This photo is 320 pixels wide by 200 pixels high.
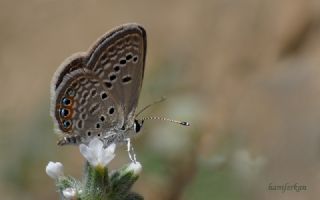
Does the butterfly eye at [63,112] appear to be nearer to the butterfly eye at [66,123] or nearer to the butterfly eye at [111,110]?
the butterfly eye at [66,123]

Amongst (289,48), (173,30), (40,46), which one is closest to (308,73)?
(289,48)

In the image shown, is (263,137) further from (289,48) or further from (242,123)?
(289,48)

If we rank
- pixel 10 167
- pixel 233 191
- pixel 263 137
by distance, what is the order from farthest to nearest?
pixel 263 137
pixel 10 167
pixel 233 191

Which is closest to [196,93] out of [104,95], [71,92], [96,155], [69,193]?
[104,95]

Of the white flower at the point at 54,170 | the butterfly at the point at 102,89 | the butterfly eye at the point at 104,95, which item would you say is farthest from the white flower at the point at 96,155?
the butterfly eye at the point at 104,95

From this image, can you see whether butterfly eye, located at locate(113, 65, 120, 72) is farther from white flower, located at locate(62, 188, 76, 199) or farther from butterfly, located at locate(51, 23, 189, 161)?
white flower, located at locate(62, 188, 76, 199)
